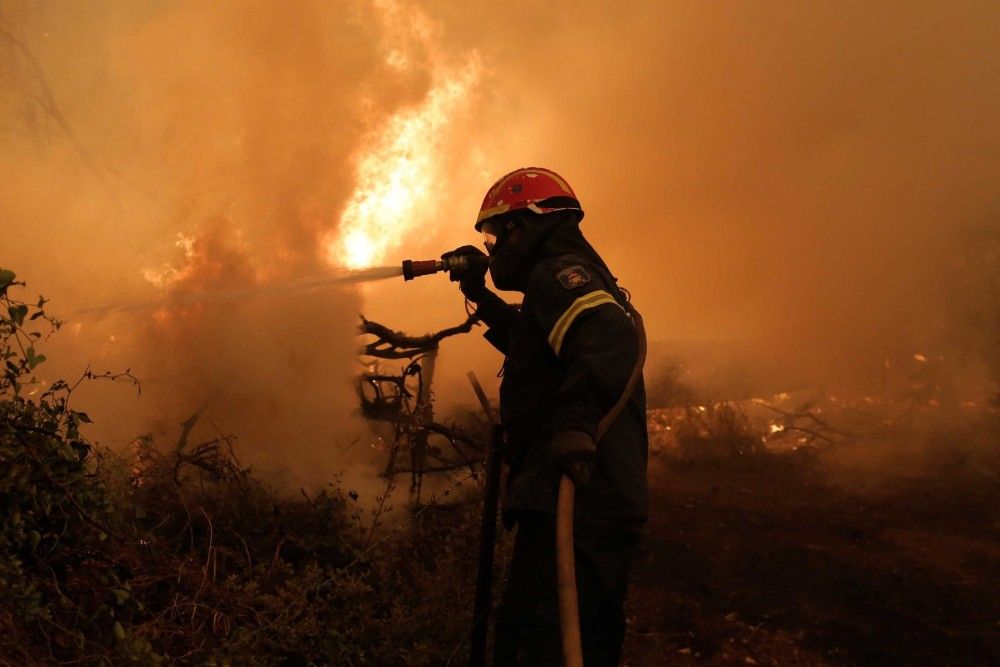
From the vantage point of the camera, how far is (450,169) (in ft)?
26.6

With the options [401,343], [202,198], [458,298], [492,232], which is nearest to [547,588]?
[492,232]

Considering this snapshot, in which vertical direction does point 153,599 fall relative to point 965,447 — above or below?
below

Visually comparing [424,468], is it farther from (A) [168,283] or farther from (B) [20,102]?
(B) [20,102]

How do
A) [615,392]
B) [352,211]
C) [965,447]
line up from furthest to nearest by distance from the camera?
1. [965,447]
2. [352,211]
3. [615,392]

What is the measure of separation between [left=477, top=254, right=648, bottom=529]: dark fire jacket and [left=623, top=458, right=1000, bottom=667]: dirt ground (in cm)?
168

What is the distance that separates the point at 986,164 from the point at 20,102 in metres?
10.7

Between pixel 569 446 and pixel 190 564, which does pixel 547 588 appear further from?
pixel 190 564

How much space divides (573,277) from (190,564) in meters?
2.06

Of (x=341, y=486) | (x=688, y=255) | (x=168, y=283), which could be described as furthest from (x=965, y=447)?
(x=168, y=283)

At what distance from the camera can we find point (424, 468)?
5.29 metres

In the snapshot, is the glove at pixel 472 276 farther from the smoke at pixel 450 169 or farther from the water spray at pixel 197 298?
the smoke at pixel 450 169

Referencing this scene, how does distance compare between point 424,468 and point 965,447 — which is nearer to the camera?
point 424,468

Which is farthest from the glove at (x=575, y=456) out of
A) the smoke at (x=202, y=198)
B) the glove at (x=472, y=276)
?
the smoke at (x=202, y=198)

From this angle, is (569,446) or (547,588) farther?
(547,588)
